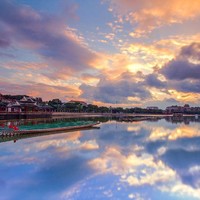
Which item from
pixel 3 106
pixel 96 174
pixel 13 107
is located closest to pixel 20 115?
pixel 3 106

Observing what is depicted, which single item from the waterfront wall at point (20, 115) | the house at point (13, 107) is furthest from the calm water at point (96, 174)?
the house at point (13, 107)

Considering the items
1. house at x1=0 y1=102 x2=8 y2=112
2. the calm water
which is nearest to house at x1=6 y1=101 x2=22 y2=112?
house at x1=0 y1=102 x2=8 y2=112

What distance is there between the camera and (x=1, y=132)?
28969mm

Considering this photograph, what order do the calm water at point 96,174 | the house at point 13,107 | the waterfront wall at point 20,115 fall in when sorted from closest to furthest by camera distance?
the calm water at point 96,174 → the waterfront wall at point 20,115 → the house at point 13,107

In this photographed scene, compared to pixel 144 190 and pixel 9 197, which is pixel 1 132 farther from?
pixel 144 190

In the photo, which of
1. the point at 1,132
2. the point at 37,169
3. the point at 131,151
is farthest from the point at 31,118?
the point at 37,169

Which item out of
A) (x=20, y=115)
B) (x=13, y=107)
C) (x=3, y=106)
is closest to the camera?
(x=20, y=115)

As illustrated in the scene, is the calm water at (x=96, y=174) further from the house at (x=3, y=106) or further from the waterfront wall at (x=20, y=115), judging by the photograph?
the house at (x=3, y=106)

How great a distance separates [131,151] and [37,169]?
9.92 metres

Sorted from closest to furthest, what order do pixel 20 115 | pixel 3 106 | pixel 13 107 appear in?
pixel 20 115, pixel 3 106, pixel 13 107

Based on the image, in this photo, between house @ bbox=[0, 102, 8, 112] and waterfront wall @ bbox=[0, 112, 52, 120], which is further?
house @ bbox=[0, 102, 8, 112]

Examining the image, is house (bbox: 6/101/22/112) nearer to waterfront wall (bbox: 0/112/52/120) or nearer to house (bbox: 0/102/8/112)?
house (bbox: 0/102/8/112)

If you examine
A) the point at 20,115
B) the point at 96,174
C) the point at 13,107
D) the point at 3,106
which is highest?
the point at 3,106

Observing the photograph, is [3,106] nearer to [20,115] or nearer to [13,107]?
[13,107]
